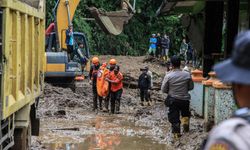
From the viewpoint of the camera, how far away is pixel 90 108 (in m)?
18.4

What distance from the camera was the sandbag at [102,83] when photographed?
17.0 m

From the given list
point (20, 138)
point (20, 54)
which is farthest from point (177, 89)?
point (20, 54)

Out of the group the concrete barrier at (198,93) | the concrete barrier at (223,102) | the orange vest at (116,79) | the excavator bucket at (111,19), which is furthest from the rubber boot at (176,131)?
the excavator bucket at (111,19)

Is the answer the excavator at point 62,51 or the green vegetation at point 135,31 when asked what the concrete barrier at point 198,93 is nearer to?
the excavator at point 62,51

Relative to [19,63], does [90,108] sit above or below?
below

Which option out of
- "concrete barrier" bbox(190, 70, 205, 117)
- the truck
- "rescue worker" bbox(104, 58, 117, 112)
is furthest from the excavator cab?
the truck

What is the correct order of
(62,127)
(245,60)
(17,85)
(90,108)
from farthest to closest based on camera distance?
(90,108) → (62,127) → (17,85) → (245,60)

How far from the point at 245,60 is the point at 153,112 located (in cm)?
1441

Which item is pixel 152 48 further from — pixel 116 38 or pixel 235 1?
pixel 235 1

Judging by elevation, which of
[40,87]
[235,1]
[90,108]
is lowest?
[90,108]

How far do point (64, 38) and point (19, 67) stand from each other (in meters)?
14.6

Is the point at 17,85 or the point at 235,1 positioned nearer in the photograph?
the point at 235,1

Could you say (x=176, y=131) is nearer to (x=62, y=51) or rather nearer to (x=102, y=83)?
(x=102, y=83)

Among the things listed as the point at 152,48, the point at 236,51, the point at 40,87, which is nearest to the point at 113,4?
the point at 152,48
